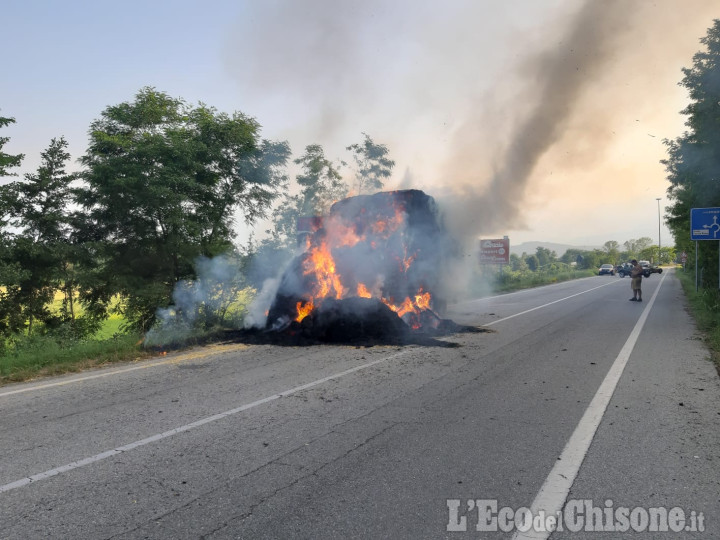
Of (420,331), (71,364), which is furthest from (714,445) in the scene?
(71,364)

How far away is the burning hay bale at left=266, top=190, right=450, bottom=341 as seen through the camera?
10.8 meters

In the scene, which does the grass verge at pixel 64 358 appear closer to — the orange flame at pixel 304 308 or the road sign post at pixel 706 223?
the orange flame at pixel 304 308

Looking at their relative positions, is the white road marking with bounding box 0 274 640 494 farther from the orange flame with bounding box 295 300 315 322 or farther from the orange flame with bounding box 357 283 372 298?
the orange flame with bounding box 357 283 372 298

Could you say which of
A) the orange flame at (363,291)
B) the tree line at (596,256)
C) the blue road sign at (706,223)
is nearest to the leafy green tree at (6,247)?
the orange flame at (363,291)

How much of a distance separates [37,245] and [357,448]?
1808 centimetres

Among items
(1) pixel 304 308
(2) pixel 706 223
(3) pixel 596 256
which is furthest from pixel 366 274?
(3) pixel 596 256

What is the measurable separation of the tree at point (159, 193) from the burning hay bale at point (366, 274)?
436 centimetres

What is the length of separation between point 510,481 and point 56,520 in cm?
319

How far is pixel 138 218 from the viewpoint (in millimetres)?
14617

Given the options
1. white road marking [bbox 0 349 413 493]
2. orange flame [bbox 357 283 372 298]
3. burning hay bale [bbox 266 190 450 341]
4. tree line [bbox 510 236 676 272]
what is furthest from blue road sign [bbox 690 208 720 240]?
tree line [bbox 510 236 676 272]

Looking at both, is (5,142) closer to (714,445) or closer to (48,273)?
(48,273)

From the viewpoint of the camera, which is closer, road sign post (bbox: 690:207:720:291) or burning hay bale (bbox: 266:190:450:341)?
burning hay bale (bbox: 266:190:450:341)

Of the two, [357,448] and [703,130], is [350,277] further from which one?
[703,130]

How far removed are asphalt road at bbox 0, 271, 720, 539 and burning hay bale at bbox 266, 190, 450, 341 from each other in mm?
2963
